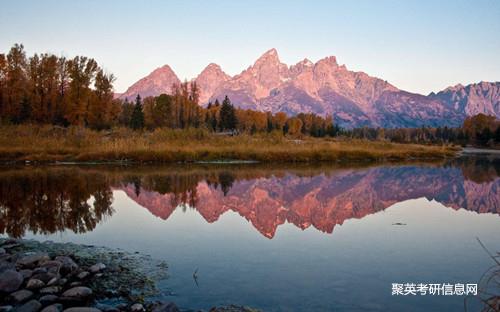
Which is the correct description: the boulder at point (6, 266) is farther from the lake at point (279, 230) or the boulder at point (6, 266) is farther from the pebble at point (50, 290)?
the lake at point (279, 230)

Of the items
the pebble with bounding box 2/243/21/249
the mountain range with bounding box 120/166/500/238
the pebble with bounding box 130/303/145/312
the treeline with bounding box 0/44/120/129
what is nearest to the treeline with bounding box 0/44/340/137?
the treeline with bounding box 0/44/120/129

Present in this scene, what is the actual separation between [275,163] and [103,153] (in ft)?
40.1

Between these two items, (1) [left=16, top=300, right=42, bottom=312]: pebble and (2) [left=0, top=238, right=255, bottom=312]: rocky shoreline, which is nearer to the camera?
(1) [left=16, top=300, right=42, bottom=312]: pebble

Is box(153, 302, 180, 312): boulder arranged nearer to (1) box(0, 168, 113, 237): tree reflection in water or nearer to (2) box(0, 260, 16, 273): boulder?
(2) box(0, 260, 16, 273): boulder

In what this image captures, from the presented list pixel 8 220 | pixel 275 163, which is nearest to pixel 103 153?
pixel 275 163

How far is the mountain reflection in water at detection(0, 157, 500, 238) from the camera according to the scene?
36.3ft

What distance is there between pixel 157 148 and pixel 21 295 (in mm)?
24012

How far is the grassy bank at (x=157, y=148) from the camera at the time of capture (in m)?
27.1

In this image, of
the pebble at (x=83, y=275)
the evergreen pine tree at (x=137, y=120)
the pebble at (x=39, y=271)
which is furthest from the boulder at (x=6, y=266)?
the evergreen pine tree at (x=137, y=120)

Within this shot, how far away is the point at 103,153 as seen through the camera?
2698cm

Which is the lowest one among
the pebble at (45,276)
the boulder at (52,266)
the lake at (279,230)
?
the lake at (279,230)

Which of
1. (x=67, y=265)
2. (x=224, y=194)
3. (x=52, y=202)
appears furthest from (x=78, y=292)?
(x=224, y=194)

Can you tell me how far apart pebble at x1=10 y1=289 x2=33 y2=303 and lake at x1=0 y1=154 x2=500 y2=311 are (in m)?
1.74

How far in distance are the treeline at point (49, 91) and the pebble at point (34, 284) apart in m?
38.7
